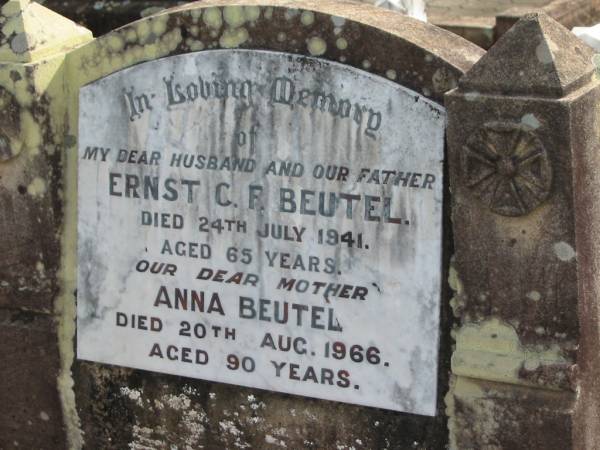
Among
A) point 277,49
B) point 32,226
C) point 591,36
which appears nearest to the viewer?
point 277,49

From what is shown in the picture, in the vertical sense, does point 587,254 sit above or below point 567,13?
below

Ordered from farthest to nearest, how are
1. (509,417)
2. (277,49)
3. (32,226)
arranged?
1. (32,226)
2. (277,49)
3. (509,417)

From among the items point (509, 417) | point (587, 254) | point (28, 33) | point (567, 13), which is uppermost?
point (567, 13)

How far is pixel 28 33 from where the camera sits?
4555 mm

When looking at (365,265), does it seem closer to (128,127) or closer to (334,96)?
(334,96)

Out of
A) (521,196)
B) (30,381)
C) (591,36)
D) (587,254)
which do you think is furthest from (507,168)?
(591,36)

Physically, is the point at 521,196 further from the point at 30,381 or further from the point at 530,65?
the point at 30,381

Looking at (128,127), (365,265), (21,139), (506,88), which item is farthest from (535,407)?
(21,139)

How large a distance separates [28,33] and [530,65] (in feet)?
6.20

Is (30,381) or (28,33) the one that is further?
(30,381)

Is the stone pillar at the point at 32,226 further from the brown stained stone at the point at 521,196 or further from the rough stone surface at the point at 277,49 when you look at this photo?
the brown stained stone at the point at 521,196

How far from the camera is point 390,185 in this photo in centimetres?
405

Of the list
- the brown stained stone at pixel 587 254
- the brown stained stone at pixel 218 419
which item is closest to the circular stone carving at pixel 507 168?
the brown stained stone at pixel 587 254

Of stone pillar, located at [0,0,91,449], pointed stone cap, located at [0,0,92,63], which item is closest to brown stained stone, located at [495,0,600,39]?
stone pillar, located at [0,0,91,449]
